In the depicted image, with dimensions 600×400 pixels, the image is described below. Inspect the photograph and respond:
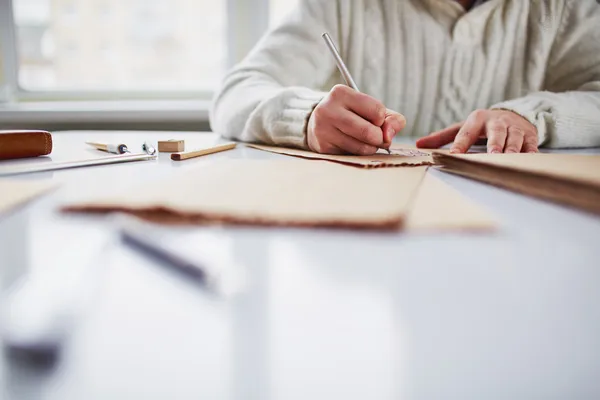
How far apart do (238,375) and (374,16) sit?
1.09 metres

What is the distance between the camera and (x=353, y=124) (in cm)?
57

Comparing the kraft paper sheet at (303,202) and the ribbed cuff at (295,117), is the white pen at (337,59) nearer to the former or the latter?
the ribbed cuff at (295,117)

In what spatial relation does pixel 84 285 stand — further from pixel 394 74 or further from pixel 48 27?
pixel 48 27

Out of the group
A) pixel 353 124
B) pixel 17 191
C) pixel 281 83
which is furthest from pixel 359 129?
pixel 281 83

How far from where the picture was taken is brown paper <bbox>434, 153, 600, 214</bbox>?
12.6 inches

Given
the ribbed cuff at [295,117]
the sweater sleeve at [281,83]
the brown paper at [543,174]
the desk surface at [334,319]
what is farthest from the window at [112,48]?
the desk surface at [334,319]

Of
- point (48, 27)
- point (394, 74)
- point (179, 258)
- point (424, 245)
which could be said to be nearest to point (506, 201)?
point (424, 245)

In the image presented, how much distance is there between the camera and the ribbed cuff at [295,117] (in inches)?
25.6

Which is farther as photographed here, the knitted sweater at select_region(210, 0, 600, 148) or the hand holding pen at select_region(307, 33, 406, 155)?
the knitted sweater at select_region(210, 0, 600, 148)

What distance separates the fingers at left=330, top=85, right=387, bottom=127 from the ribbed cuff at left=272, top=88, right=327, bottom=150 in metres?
0.07

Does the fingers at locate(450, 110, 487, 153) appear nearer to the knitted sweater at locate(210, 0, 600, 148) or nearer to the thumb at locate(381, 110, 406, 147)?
the thumb at locate(381, 110, 406, 147)

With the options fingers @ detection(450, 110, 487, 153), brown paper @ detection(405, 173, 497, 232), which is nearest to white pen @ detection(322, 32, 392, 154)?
fingers @ detection(450, 110, 487, 153)

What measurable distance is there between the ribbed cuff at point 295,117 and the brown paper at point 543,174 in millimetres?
213

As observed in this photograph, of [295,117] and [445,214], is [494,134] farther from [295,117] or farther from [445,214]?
[445,214]
